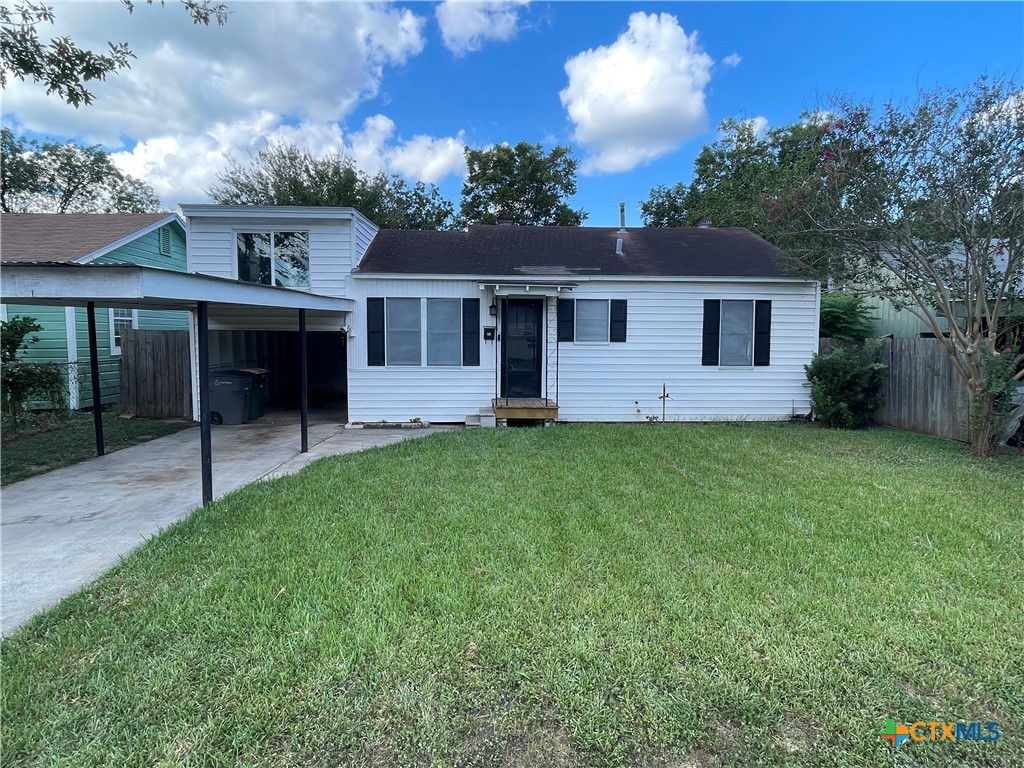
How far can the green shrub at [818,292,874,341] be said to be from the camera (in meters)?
12.3

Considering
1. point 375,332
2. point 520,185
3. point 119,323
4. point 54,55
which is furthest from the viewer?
point 520,185

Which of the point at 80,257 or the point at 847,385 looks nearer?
the point at 847,385

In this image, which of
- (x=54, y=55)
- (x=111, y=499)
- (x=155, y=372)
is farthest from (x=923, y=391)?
(x=155, y=372)

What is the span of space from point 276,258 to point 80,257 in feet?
13.4

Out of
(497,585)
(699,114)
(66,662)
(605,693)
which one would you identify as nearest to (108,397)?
(66,662)

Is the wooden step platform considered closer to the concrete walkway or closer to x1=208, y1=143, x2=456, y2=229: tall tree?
the concrete walkway

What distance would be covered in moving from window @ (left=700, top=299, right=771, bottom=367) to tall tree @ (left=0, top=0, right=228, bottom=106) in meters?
8.73

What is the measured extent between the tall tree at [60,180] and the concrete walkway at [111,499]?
21625 mm

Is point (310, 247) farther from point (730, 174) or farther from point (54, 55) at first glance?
point (730, 174)

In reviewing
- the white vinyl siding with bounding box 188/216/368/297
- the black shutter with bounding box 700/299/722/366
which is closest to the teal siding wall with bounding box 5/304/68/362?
the white vinyl siding with bounding box 188/216/368/297

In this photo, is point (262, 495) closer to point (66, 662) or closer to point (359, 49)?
point (66, 662)

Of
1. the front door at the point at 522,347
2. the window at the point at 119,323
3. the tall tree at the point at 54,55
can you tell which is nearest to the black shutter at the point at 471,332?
the front door at the point at 522,347

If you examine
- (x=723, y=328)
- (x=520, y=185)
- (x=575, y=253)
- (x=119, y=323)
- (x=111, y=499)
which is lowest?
(x=111, y=499)

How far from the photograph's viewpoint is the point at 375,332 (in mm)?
9477
